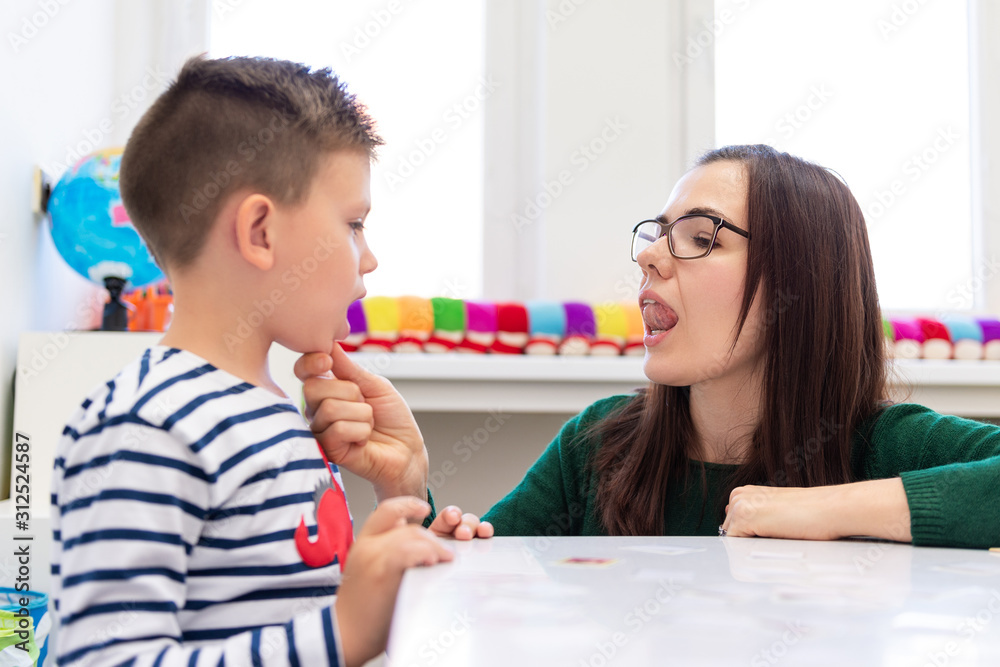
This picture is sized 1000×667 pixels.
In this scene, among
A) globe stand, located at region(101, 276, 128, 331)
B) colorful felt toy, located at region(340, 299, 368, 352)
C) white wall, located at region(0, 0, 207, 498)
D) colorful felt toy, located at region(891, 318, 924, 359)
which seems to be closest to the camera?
white wall, located at region(0, 0, 207, 498)

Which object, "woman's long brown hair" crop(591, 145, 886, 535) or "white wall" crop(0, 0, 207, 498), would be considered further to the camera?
"white wall" crop(0, 0, 207, 498)

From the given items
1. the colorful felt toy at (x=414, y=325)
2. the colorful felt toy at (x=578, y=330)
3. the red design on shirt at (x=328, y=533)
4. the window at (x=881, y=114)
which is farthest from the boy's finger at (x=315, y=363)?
the window at (x=881, y=114)

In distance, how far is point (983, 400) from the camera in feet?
6.51

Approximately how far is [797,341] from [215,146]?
2.68 ft

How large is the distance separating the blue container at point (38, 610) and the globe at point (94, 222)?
2.22 ft

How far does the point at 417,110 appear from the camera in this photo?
2418 mm

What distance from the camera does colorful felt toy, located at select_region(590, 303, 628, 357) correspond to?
2.02 m

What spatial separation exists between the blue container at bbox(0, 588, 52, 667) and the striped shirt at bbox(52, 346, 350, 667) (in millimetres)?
775

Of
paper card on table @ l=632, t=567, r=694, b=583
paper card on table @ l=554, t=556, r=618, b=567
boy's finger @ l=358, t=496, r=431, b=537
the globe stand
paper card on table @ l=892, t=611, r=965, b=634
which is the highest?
the globe stand

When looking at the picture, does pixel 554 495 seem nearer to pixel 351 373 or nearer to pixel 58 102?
pixel 351 373

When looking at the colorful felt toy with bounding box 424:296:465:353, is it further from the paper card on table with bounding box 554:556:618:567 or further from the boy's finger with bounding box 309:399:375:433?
the paper card on table with bounding box 554:556:618:567

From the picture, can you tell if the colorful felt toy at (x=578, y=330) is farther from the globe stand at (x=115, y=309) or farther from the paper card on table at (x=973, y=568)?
the paper card on table at (x=973, y=568)

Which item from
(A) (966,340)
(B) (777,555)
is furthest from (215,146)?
(A) (966,340)

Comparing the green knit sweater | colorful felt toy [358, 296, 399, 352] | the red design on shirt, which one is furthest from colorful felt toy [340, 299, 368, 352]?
the red design on shirt
